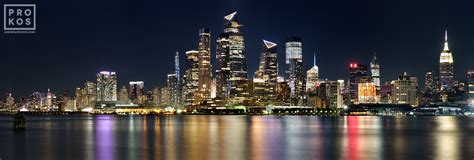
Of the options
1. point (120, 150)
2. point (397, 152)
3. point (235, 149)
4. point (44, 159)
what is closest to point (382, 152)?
point (397, 152)

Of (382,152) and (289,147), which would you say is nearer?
(382,152)

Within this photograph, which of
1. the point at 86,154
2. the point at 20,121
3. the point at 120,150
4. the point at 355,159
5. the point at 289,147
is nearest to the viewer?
the point at 355,159

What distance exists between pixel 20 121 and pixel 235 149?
47.4 meters

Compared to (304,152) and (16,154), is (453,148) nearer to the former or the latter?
(304,152)

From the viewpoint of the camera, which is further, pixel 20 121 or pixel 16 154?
pixel 20 121

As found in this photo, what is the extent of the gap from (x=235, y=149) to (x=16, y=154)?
660 inches

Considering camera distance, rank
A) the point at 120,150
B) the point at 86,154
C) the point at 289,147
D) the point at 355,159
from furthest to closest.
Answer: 1. the point at 289,147
2. the point at 120,150
3. the point at 86,154
4. the point at 355,159

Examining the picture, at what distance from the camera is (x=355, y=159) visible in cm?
4228

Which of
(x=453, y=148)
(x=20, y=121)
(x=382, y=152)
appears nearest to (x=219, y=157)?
(x=382, y=152)

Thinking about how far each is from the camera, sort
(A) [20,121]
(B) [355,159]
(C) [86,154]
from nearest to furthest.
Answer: (B) [355,159] → (C) [86,154] → (A) [20,121]

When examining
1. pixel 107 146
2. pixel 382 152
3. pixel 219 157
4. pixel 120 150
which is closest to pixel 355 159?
pixel 382 152

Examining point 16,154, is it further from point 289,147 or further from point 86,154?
point 289,147

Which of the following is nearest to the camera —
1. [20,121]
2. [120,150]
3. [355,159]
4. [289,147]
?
[355,159]

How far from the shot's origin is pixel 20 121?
86.7 meters
